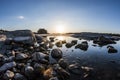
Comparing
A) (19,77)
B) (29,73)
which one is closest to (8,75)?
(19,77)

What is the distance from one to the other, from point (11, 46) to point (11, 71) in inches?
676

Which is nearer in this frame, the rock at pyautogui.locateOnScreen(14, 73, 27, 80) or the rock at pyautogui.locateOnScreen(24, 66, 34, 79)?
the rock at pyautogui.locateOnScreen(14, 73, 27, 80)

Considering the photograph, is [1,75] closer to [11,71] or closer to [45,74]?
[11,71]

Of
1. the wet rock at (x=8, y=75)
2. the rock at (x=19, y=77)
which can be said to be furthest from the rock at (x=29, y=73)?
the wet rock at (x=8, y=75)

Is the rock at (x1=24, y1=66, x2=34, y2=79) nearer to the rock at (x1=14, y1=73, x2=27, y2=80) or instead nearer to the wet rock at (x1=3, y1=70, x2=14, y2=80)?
the rock at (x1=14, y1=73, x2=27, y2=80)

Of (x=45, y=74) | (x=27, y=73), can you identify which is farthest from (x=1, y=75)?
(x=45, y=74)

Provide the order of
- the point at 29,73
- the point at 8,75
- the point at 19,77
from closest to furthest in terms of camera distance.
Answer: the point at 19,77 → the point at 8,75 → the point at 29,73

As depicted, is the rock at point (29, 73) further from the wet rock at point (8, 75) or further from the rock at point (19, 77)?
the wet rock at point (8, 75)

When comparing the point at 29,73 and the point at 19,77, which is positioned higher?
the point at 29,73

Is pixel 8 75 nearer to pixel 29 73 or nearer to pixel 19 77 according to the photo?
pixel 19 77

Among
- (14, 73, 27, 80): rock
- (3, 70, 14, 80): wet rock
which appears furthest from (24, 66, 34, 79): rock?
(3, 70, 14, 80): wet rock

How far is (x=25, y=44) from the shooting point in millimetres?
37250

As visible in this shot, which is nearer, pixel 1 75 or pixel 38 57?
pixel 1 75

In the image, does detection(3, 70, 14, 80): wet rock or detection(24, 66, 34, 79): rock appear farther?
detection(24, 66, 34, 79): rock
